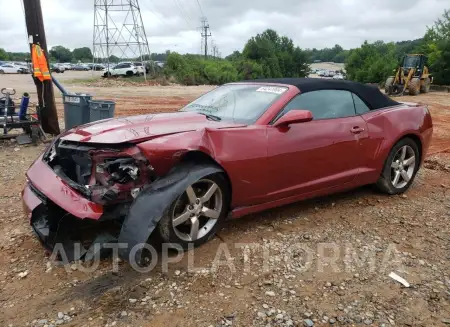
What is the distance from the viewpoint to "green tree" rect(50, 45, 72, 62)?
378 feet

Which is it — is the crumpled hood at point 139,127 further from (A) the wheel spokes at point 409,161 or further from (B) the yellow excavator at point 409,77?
(B) the yellow excavator at point 409,77

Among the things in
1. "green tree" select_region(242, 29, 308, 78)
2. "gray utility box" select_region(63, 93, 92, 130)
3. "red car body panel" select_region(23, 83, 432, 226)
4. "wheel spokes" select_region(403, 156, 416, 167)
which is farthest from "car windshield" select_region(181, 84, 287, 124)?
"green tree" select_region(242, 29, 308, 78)

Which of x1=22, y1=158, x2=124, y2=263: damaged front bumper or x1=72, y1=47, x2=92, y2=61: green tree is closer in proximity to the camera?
x1=22, y1=158, x2=124, y2=263: damaged front bumper

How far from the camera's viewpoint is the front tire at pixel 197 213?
10.7 ft

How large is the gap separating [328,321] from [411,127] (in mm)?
3035

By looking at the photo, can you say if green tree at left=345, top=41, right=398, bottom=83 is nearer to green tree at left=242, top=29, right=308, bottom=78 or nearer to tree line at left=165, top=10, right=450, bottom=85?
tree line at left=165, top=10, right=450, bottom=85

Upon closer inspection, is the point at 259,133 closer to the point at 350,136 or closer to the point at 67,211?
the point at 350,136

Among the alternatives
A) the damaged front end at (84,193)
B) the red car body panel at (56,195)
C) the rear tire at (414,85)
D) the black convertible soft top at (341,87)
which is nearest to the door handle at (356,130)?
the black convertible soft top at (341,87)

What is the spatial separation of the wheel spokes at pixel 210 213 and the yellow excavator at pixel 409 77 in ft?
66.6

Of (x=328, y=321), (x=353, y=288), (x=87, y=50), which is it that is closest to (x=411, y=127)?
(x=353, y=288)

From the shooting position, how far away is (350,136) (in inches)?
168

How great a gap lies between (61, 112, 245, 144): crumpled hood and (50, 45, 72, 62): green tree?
120527mm

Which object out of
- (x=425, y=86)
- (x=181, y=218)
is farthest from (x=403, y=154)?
(x=425, y=86)

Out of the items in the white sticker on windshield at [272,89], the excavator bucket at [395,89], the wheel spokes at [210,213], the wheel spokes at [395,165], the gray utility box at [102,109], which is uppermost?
the white sticker on windshield at [272,89]
